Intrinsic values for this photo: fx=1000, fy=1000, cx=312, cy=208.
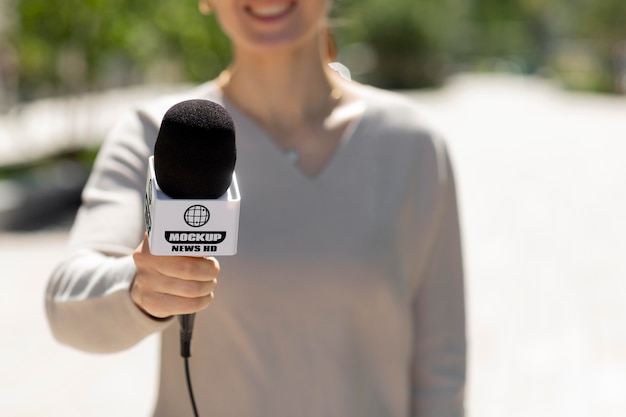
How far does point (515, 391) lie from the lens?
19.9 feet

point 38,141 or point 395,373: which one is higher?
point 395,373

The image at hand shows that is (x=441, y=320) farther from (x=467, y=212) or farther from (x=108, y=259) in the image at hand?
(x=467, y=212)

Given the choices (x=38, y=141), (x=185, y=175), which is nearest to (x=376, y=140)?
(x=185, y=175)

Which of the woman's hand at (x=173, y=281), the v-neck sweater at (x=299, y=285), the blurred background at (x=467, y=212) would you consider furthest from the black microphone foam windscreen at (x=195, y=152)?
the blurred background at (x=467, y=212)

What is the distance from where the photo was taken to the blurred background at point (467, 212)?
20.0 ft

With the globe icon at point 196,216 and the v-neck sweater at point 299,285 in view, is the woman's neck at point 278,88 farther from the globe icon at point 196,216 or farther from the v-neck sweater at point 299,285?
the globe icon at point 196,216

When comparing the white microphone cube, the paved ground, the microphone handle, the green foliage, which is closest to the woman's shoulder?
the green foliage

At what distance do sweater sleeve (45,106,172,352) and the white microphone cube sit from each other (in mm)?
289

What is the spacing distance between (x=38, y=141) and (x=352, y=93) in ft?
51.0

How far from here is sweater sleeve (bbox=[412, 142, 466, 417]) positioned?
1894mm

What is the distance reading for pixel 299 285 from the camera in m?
1.77

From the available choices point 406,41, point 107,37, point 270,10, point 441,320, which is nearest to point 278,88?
point 270,10

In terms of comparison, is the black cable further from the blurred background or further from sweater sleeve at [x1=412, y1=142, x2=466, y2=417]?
the blurred background

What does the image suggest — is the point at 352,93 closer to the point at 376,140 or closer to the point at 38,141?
the point at 376,140
